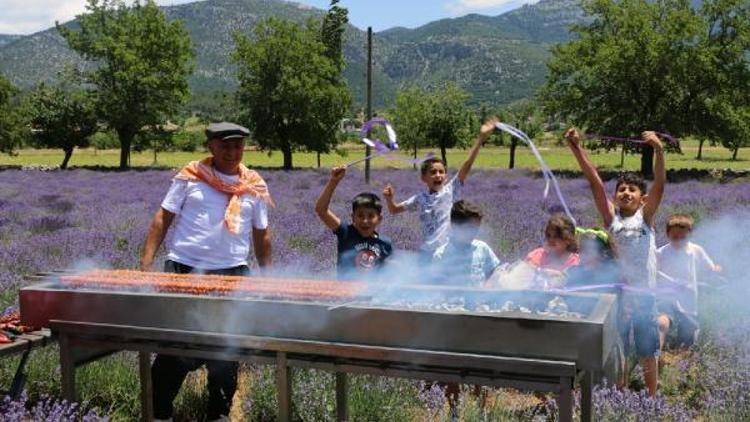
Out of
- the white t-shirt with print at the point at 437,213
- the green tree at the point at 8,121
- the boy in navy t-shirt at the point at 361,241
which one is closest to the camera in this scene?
the boy in navy t-shirt at the point at 361,241

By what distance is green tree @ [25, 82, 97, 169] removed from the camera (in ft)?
132

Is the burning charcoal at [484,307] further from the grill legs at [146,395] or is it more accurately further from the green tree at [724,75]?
the green tree at [724,75]

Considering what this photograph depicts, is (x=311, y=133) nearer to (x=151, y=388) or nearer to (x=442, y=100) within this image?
(x=442, y=100)

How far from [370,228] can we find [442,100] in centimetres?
3872

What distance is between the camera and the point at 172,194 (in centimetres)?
371

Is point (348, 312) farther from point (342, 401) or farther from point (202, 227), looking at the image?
point (202, 227)

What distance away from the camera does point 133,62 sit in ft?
127

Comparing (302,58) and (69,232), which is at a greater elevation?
(302,58)

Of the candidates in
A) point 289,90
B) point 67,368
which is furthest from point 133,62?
point 67,368

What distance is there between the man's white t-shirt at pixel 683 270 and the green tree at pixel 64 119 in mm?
38830

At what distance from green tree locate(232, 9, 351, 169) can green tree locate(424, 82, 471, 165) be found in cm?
501

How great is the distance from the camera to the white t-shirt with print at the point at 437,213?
14.3 ft

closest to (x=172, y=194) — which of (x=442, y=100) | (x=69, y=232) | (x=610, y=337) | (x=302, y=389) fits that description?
(x=302, y=389)

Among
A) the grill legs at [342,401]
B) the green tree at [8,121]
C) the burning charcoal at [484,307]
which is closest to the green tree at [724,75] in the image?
the grill legs at [342,401]
